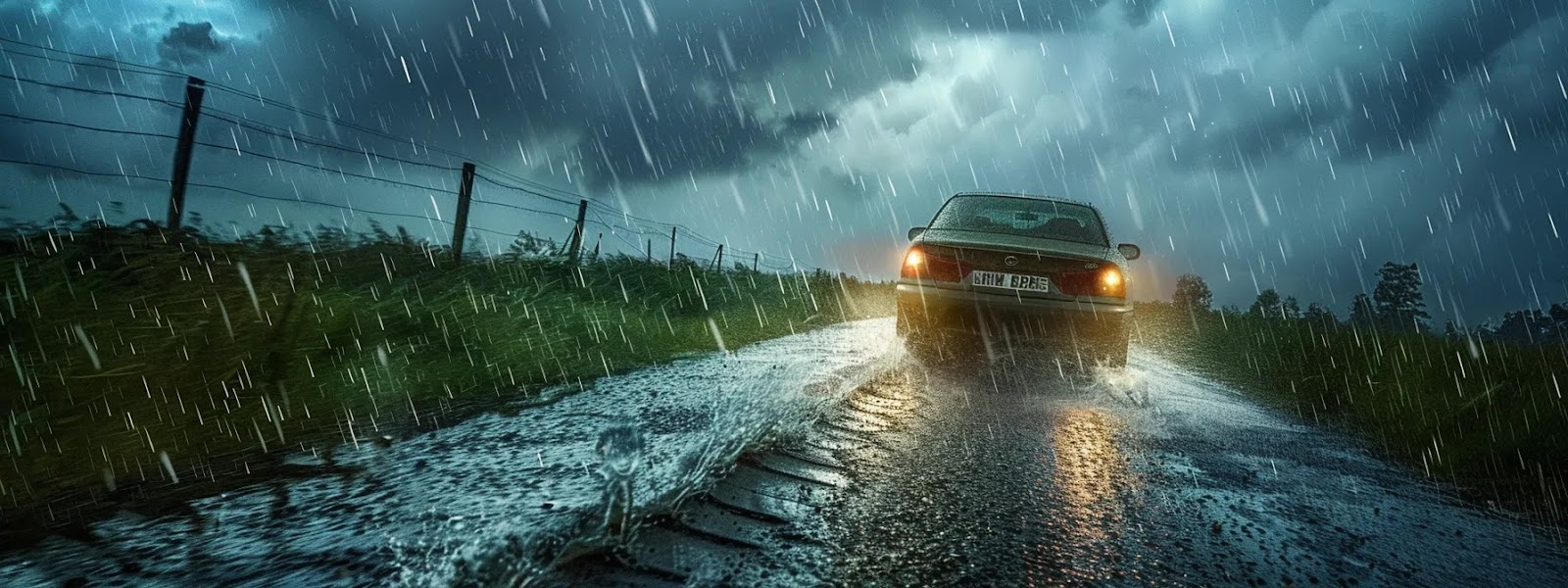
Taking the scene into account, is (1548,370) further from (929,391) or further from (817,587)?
(817,587)

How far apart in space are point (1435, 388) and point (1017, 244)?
131 inches

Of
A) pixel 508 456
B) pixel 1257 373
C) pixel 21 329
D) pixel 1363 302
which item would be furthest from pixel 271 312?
pixel 1363 302

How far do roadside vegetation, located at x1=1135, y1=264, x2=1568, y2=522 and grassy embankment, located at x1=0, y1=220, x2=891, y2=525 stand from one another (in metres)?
4.95

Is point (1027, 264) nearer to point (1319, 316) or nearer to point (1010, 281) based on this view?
point (1010, 281)

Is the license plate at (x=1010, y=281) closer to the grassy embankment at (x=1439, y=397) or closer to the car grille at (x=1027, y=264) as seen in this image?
the car grille at (x=1027, y=264)

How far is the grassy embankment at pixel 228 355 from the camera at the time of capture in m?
3.04

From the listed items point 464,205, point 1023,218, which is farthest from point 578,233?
point 1023,218

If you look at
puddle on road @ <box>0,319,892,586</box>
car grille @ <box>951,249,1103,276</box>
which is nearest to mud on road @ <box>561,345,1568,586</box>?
puddle on road @ <box>0,319,892,586</box>

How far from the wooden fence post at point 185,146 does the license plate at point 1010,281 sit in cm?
602

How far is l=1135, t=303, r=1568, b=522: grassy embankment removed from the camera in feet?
13.6

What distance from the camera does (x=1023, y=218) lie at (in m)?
7.57

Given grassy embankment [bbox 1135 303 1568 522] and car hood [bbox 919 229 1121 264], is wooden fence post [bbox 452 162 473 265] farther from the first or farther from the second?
grassy embankment [bbox 1135 303 1568 522]

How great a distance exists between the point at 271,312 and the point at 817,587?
13.4ft

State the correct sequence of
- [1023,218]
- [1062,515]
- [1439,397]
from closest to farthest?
1. [1062,515]
2. [1439,397]
3. [1023,218]
